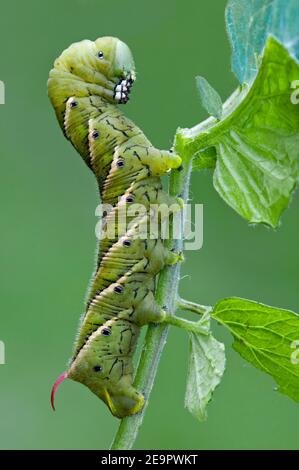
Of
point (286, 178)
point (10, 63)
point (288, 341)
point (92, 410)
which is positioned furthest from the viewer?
point (10, 63)

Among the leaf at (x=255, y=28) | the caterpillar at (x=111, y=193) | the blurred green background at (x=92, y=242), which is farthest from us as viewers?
the blurred green background at (x=92, y=242)

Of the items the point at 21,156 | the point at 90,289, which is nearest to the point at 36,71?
the point at 21,156

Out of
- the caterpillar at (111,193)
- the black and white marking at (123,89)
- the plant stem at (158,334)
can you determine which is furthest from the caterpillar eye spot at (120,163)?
the plant stem at (158,334)

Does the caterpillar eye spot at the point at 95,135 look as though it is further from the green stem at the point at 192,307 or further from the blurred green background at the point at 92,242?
the blurred green background at the point at 92,242

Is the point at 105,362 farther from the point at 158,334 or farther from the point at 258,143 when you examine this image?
the point at 258,143

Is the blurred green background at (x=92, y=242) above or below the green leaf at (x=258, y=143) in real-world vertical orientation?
below

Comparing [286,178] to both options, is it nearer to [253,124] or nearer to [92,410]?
[253,124]
